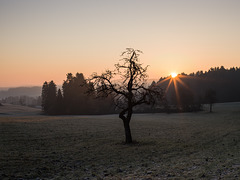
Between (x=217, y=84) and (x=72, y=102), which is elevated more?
(x=217, y=84)

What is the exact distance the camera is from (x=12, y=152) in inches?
676

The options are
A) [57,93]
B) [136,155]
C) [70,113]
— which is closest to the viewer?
[136,155]

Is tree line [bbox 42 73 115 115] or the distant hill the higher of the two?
the distant hill

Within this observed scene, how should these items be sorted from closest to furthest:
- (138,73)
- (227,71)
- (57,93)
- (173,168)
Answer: (173,168) < (138,73) < (57,93) < (227,71)

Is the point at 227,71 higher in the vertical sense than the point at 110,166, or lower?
higher

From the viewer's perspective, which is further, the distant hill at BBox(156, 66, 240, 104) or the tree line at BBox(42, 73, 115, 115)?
the distant hill at BBox(156, 66, 240, 104)

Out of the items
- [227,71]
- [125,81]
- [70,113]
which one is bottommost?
[70,113]

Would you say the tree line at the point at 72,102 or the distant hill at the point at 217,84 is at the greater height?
the distant hill at the point at 217,84

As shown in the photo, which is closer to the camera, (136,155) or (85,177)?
(85,177)

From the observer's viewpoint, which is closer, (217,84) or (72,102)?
(72,102)

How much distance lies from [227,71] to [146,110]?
13027 cm

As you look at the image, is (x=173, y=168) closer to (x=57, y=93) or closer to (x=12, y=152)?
(x=12, y=152)

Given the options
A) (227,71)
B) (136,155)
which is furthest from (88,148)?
(227,71)

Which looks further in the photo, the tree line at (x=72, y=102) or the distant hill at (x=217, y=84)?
the distant hill at (x=217, y=84)
